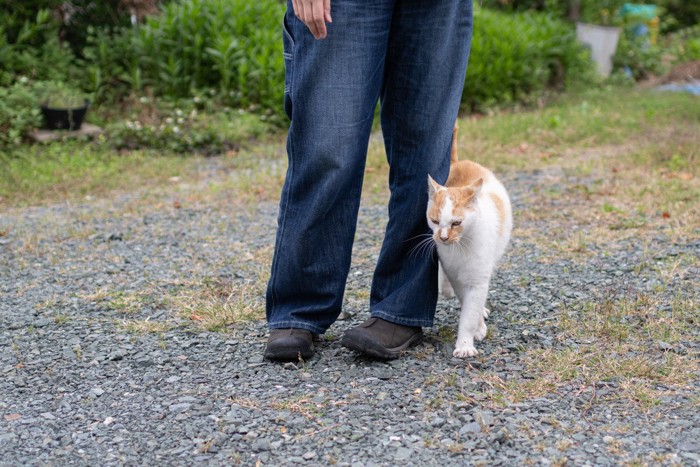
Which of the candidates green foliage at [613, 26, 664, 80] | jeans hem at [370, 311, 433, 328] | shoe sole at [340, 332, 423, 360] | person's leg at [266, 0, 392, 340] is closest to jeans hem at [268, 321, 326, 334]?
person's leg at [266, 0, 392, 340]

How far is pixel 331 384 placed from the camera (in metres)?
2.47

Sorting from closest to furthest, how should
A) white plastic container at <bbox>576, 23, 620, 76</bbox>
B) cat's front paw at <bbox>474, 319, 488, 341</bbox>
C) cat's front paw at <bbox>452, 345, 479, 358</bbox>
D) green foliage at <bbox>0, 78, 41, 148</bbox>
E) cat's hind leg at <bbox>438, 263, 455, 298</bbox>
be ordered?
cat's front paw at <bbox>452, 345, 479, 358</bbox> → cat's front paw at <bbox>474, 319, 488, 341</bbox> → cat's hind leg at <bbox>438, 263, 455, 298</bbox> → green foliage at <bbox>0, 78, 41, 148</bbox> → white plastic container at <bbox>576, 23, 620, 76</bbox>

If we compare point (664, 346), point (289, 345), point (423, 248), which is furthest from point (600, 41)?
point (289, 345)

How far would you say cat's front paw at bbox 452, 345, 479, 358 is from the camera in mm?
2648

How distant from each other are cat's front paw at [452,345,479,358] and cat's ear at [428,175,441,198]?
0.53 meters

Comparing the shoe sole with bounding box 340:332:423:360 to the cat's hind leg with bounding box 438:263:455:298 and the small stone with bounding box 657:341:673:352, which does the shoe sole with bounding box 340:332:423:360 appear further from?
the small stone with bounding box 657:341:673:352

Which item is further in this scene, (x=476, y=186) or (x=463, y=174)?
(x=463, y=174)

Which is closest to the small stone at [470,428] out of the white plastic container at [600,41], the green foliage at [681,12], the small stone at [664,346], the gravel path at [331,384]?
the gravel path at [331,384]

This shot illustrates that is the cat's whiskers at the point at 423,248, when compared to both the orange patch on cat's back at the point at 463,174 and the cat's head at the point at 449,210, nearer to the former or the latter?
the cat's head at the point at 449,210

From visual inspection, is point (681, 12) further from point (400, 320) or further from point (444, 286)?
point (400, 320)

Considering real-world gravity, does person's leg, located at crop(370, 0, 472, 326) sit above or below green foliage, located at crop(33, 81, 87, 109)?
above

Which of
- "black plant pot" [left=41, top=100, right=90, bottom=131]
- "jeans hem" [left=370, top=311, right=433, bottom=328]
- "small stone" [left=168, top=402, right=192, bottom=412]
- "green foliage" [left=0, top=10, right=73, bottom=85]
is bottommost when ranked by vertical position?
"black plant pot" [left=41, top=100, right=90, bottom=131]

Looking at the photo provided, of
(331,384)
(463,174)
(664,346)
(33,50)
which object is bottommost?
(331,384)

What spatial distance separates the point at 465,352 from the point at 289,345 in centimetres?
59
